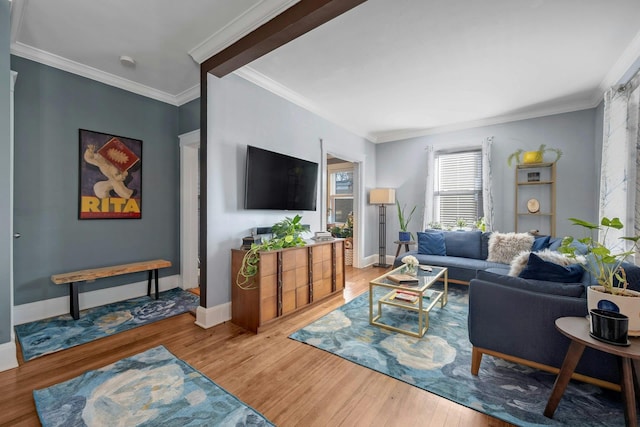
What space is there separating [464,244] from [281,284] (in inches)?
Answer: 119

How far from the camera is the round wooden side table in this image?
1.26m

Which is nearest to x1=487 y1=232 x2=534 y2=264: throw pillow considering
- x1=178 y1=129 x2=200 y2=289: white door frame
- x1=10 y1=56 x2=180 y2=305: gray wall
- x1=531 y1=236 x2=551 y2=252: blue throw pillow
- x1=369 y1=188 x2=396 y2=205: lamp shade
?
x1=531 y1=236 x2=551 y2=252: blue throw pillow

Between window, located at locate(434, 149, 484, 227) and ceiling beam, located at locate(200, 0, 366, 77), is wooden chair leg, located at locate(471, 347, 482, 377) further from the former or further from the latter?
window, located at locate(434, 149, 484, 227)

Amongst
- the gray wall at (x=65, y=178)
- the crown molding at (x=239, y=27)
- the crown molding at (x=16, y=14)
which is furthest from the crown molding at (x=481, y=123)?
the crown molding at (x=16, y=14)

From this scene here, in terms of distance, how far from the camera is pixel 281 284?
2.81m

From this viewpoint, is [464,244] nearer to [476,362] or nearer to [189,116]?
[476,362]

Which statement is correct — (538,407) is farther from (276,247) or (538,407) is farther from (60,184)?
(60,184)

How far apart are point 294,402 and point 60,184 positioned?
3242 millimetres

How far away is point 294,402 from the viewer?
5.42 feet

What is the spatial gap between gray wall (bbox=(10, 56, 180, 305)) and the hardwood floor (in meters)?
1.15

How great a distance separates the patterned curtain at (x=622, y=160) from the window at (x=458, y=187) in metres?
1.68

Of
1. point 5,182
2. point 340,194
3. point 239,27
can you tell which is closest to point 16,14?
→ point 5,182

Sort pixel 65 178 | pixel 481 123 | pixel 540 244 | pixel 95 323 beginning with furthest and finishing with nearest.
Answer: pixel 481 123 → pixel 540 244 → pixel 65 178 → pixel 95 323

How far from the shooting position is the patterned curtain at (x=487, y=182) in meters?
4.47
